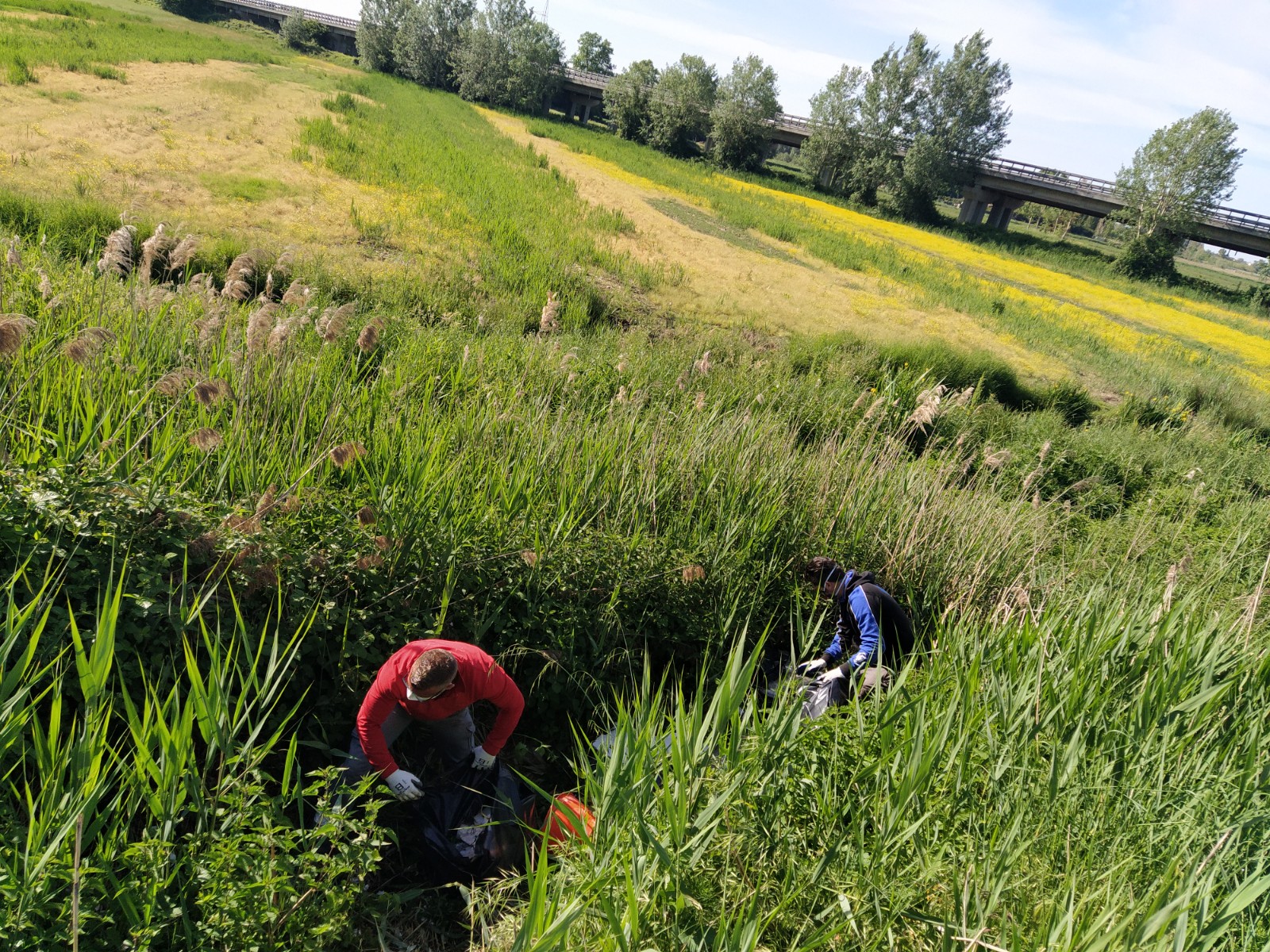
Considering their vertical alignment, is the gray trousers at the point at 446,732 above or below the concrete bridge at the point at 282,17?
below

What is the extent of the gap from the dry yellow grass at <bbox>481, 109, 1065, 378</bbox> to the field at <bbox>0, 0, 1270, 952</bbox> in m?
4.73

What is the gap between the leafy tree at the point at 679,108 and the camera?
45.2 meters

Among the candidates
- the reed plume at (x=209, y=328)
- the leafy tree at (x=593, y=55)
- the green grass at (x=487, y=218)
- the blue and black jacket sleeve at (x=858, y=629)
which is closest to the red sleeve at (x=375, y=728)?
the blue and black jacket sleeve at (x=858, y=629)

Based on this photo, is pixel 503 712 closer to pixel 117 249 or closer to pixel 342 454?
pixel 342 454

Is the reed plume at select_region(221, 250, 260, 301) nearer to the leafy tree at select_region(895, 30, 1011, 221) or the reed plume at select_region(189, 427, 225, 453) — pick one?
the reed plume at select_region(189, 427, 225, 453)

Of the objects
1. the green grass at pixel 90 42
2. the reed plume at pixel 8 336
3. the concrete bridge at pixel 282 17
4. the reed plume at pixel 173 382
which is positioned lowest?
the reed plume at pixel 173 382

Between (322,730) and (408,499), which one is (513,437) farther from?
(322,730)

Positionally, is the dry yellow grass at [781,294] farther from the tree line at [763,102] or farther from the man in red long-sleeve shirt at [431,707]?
the tree line at [763,102]

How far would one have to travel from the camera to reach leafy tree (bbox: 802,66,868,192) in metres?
45.2

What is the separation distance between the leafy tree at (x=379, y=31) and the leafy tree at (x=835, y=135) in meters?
27.4

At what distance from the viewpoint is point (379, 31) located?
48.1 metres

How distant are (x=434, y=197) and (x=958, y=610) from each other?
13.7 metres

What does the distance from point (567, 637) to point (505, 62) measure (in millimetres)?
50272

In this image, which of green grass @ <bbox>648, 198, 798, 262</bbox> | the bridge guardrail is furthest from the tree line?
green grass @ <bbox>648, 198, 798, 262</bbox>
